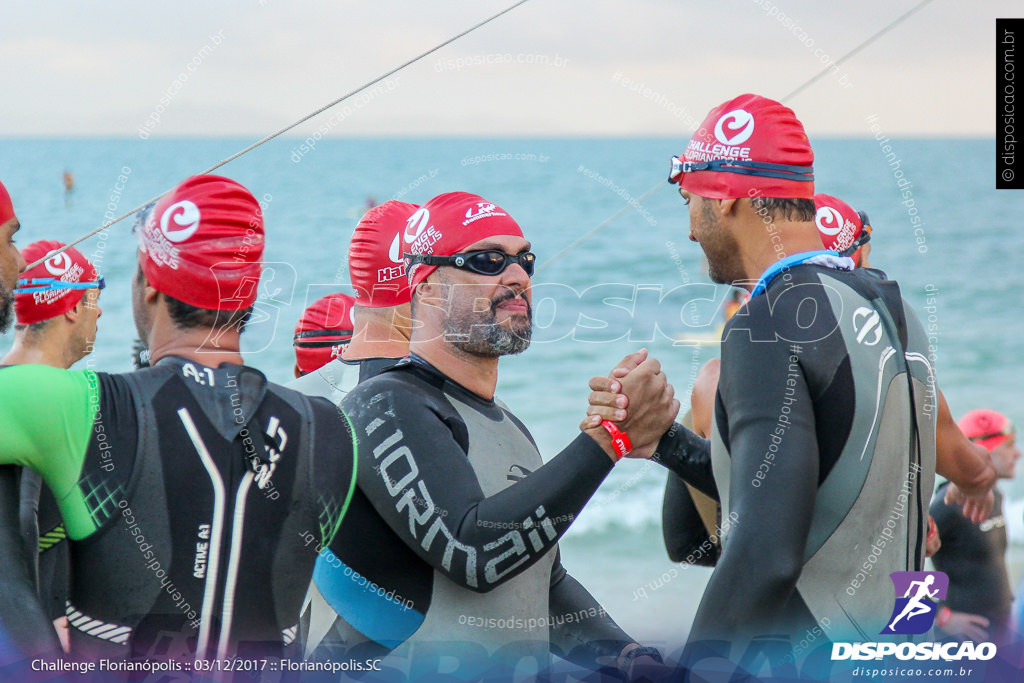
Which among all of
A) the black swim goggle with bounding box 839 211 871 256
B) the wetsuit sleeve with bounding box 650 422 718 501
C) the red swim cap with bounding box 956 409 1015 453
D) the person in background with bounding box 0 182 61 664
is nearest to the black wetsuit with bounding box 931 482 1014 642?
the red swim cap with bounding box 956 409 1015 453

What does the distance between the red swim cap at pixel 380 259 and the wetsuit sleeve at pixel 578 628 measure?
148 cm

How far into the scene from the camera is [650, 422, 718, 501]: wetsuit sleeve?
3143mm

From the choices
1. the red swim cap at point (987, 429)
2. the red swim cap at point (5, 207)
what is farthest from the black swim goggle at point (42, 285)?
the red swim cap at point (987, 429)

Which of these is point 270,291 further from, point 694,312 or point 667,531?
point 694,312

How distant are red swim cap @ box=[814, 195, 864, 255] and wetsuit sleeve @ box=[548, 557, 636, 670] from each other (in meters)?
1.96

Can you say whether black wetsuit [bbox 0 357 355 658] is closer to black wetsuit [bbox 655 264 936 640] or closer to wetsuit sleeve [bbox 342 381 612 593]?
wetsuit sleeve [bbox 342 381 612 593]

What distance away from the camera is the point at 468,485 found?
2.65 meters

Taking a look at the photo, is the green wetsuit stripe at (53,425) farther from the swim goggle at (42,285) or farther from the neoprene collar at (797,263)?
the swim goggle at (42,285)

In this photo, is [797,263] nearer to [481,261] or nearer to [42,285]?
[481,261]

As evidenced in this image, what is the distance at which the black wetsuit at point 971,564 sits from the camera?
596cm

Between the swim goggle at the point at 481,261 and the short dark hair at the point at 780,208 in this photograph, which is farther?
the swim goggle at the point at 481,261

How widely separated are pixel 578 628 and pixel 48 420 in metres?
1.78

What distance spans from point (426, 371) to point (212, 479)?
2.76 feet

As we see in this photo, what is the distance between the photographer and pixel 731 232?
2.89m
